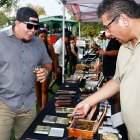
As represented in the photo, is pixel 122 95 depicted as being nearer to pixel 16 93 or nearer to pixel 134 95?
pixel 134 95

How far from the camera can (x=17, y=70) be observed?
8.49ft

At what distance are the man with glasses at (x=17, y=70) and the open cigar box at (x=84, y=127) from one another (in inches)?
20.8

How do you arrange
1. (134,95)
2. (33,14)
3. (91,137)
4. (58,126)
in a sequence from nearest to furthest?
(134,95), (91,137), (58,126), (33,14)

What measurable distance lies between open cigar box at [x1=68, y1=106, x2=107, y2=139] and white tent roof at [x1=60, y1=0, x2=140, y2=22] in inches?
117

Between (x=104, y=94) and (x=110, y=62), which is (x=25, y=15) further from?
(x=110, y=62)

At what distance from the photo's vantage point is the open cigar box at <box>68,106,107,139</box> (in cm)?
221

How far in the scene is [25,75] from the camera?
264 centimetres

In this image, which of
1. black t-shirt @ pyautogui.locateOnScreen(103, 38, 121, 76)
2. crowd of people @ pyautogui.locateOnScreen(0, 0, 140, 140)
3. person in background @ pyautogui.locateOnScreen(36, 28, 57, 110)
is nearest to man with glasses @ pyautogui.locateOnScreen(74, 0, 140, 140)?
crowd of people @ pyautogui.locateOnScreen(0, 0, 140, 140)

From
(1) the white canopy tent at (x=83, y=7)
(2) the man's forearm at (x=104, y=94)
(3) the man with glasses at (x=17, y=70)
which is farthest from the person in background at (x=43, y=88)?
(2) the man's forearm at (x=104, y=94)

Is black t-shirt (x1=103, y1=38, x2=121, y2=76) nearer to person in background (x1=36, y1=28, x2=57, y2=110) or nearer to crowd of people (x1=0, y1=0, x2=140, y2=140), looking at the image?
person in background (x1=36, y1=28, x2=57, y2=110)

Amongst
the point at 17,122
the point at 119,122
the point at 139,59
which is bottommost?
the point at 17,122

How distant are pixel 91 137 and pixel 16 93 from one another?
2.66 ft

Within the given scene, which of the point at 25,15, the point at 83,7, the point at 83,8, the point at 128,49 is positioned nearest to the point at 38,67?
the point at 25,15

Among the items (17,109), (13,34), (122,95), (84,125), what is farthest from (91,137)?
(13,34)
